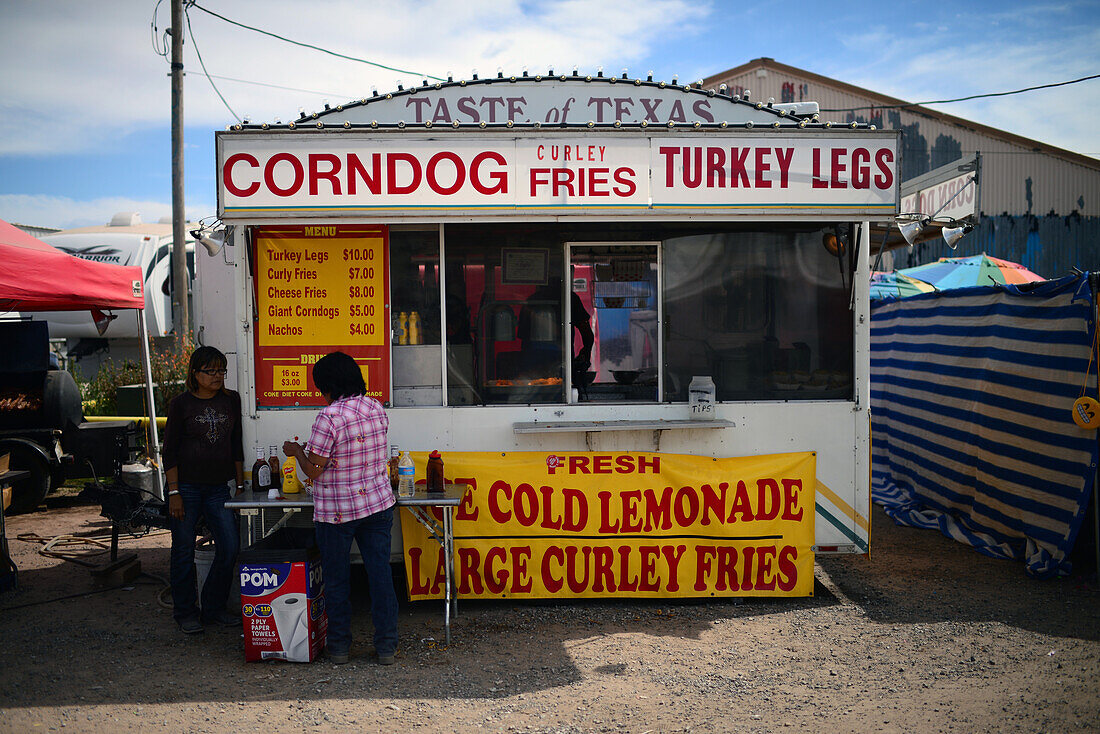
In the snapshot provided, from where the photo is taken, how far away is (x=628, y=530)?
5832 mm

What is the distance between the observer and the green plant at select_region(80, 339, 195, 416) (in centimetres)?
1241

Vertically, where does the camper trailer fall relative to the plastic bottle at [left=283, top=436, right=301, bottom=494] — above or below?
above

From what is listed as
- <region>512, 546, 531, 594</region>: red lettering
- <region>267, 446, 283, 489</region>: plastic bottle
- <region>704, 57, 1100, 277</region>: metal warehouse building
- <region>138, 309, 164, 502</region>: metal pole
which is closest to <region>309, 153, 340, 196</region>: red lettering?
<region>267, 446, 283, 489</region>: plastic bottle

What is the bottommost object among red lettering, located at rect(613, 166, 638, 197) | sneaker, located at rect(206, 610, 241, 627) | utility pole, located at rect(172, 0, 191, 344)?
sneaker, located at rect(206, 610, 241, 627)

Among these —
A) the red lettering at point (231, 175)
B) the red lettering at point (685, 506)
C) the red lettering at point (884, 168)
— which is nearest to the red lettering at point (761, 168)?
the red lettering at point (884, 168)

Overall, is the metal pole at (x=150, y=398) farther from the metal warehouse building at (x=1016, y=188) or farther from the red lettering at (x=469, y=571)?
the metal warehouse building at (x=1016, y=188)

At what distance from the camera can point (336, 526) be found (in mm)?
4789

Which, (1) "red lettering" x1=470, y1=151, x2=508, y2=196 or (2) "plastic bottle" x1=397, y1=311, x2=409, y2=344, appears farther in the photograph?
(2) "plastic bottle" x1=397, y1=311, x2=409, y2=344

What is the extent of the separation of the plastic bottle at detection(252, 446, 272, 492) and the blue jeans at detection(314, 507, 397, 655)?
88cm

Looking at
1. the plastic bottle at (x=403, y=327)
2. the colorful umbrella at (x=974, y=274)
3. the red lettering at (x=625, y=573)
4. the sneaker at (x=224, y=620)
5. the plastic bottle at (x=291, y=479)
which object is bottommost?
the sneaker at (x=224, y=620)

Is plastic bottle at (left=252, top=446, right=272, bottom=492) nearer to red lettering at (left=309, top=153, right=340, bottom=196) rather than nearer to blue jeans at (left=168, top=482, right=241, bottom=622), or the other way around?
blue jeans at (left=168, top=482, right=241, bottom=622)

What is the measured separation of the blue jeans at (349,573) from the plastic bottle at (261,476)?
0.88 meters

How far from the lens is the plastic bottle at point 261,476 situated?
5.50 meters

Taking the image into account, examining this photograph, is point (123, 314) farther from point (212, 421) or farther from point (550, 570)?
point (550, 570)
